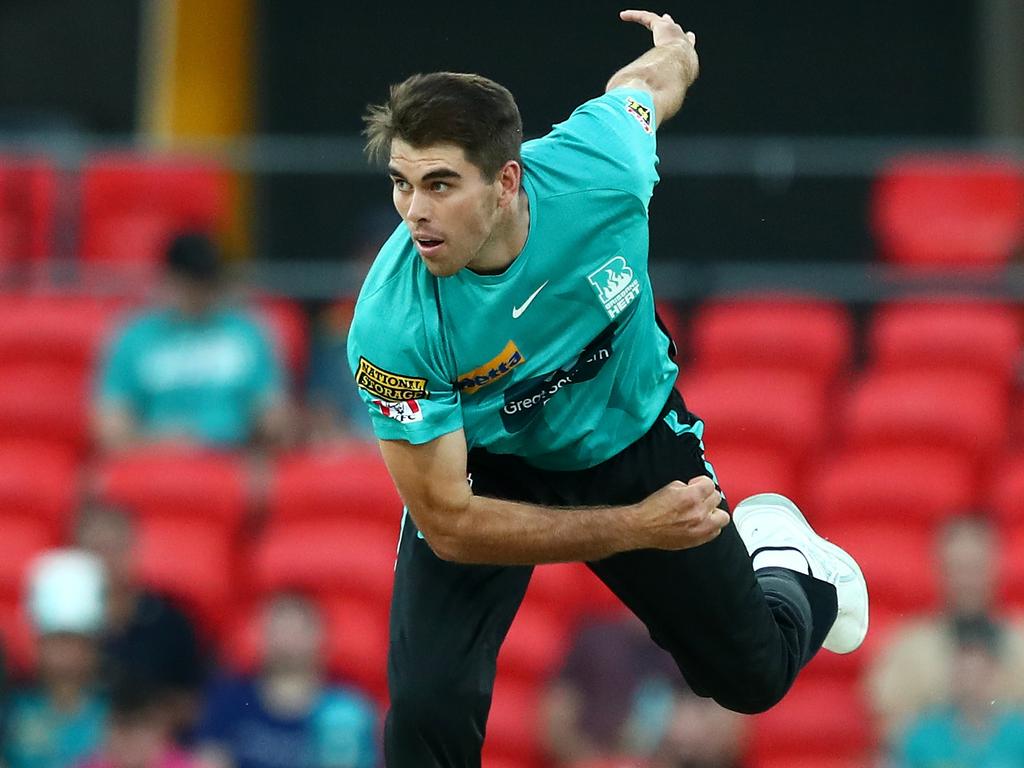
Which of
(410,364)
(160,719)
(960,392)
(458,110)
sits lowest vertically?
(160,719)

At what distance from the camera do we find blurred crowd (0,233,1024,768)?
848 centimetres

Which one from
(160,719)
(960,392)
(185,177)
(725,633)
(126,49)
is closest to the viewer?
(725,633)

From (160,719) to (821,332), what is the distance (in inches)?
153

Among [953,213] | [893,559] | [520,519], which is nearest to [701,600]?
[520,519]

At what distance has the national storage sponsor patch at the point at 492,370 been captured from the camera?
543 centimetres

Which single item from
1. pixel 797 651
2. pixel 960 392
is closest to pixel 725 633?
pixel 797 651

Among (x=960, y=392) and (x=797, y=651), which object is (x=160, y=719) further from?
(x=960, y=392)

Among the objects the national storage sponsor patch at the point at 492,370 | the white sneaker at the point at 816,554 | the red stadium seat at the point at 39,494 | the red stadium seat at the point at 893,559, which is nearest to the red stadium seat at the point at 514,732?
the red stadium seat at the point at 893,559

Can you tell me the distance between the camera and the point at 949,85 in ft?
47.5

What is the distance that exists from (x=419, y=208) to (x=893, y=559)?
483 cm

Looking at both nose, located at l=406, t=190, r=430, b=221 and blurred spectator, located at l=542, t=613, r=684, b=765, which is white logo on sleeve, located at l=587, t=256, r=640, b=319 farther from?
blurred spectator, located at l=542, t=613, r=684, b=765

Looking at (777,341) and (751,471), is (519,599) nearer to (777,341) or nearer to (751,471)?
(751,471)

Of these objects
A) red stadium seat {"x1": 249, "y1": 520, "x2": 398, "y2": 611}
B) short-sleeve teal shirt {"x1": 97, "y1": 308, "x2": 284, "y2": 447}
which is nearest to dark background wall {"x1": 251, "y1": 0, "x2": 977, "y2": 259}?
short-sleeve teal shirt {"x1": 97, "y1": 308, "x2": 284, "y2": 447}

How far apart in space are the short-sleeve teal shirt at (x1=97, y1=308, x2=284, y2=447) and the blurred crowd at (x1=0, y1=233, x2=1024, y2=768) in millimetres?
860
